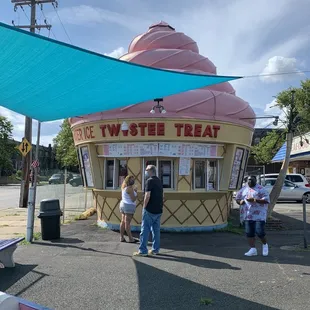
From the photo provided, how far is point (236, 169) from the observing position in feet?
39.1

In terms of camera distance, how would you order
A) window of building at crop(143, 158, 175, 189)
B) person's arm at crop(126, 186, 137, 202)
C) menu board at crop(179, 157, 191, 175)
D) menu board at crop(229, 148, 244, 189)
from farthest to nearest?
menu board at crop(229, 148, 244, 189), window of building at crop(143, 158, 175, 189), menu board at crop(179, 157, 191, 175), person's arm at crop(126, 186, 137, 202)

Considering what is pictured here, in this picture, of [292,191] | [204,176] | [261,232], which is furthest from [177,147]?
[292,191]

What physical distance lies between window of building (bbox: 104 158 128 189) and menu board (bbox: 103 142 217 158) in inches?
14.0

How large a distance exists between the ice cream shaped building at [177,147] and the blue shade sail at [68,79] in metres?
2.53

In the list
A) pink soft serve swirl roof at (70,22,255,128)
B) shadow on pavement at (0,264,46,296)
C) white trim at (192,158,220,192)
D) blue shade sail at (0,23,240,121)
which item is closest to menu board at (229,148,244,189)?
white trim at (192,158,220,192)

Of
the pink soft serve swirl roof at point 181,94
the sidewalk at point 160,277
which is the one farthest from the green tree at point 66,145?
the sidewalk at point 160,277

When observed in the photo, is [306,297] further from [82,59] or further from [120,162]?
[120,162]

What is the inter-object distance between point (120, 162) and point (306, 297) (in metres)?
6.92

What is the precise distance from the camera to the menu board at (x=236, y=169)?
1174 centimetres

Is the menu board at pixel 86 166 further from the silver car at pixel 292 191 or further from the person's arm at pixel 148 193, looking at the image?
the silver car at pixel 292 191

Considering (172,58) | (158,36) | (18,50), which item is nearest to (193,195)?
(172,58)

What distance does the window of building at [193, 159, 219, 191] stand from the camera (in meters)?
11.2

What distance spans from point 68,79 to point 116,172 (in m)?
5.39

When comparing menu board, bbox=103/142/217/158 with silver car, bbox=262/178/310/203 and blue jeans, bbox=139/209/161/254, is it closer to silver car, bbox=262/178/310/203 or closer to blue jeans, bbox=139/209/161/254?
blue jeans, bbox=139/209/161/254
